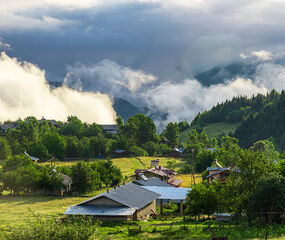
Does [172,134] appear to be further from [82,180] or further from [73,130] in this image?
[82,180]

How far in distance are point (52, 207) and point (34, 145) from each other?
8056 cm

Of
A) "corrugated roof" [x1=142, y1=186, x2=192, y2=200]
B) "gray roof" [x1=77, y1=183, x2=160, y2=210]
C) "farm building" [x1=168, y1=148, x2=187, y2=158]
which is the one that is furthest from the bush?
"gray roof" [x1=77, y1=183, x2=160, y2=210]

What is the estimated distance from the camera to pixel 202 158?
12912 centimetres

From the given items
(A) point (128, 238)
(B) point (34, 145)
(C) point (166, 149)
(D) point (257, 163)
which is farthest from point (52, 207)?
(C) point (166, 149)

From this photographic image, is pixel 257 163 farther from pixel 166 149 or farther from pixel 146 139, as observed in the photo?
pixel 146 139

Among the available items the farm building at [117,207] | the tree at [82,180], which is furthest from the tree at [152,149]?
the farm building at [117,207]

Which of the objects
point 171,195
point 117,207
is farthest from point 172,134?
point 117,207

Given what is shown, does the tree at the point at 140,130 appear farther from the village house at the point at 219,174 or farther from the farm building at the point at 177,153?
the village house at the point at 219,174

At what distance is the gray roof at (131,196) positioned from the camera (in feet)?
181

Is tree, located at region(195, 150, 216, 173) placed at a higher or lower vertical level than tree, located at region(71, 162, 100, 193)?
higher

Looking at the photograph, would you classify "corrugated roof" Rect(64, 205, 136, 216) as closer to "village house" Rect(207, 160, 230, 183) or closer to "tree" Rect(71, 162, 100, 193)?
"tree" Rect(71, 162, 100, 193)

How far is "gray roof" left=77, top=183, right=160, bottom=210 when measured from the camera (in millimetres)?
55188

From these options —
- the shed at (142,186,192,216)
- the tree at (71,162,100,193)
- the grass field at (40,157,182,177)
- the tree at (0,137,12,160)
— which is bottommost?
the shed at (142,186,192,216)

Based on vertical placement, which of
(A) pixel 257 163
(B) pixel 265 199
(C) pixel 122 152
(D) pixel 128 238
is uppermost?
(C) pixel 122 152
